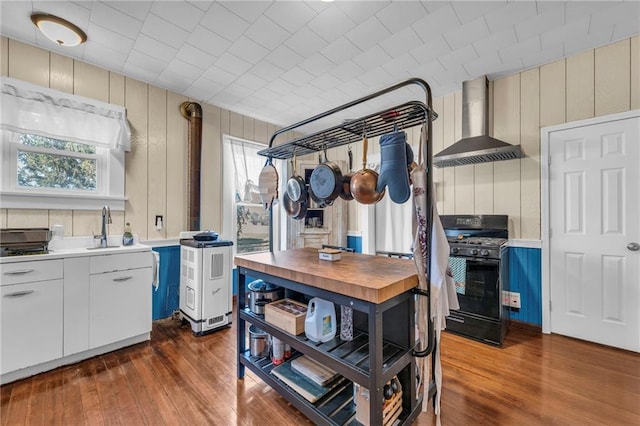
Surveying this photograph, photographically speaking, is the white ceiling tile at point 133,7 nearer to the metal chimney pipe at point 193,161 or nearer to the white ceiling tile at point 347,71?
the metal chimney pipe at point 193,161

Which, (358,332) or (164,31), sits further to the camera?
(164,31)

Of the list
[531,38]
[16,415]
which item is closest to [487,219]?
[531,38]

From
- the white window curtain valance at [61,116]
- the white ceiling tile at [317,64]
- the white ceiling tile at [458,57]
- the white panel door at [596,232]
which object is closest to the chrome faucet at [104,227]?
the white window curtain valance at [61,116]

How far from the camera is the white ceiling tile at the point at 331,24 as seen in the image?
6.61 feet

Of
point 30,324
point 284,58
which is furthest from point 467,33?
point 30,324

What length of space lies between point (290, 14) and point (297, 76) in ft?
3.04

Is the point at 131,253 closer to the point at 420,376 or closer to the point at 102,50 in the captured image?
the point at 102,50

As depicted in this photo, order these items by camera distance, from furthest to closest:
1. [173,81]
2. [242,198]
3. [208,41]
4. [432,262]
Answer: [242,198], [173,81], [208,41], [432,262]

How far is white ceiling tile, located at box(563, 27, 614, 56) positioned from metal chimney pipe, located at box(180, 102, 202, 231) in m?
3.88

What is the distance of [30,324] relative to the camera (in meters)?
2.02

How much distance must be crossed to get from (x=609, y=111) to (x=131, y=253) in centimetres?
463

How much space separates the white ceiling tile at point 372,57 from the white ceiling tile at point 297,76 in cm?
57

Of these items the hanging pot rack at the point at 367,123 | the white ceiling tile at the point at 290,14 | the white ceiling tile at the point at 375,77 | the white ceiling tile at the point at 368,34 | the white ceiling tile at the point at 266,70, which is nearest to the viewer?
the hanging pot rack at the point at 367,123

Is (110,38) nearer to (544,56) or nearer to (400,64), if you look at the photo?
(400,64)
